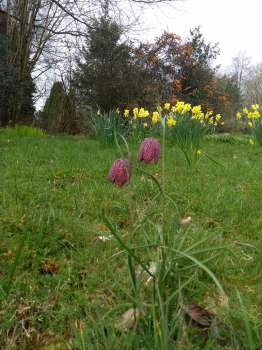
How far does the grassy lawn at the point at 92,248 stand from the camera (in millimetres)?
1046

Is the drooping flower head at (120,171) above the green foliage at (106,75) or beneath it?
beneath

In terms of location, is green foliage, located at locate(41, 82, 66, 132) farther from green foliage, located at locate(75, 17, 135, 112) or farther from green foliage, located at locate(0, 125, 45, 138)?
green foliage, located at locate(0, 125, 45, 138)

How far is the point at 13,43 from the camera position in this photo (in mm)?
10914

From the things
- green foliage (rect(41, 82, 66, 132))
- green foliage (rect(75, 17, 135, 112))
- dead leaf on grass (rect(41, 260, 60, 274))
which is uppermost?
green foliage (rect(75, 17, 135, 112))

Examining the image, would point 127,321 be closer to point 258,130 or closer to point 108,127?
point 108,127

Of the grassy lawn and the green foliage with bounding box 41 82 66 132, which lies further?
the green foliage with bounding box 41 82 66 132

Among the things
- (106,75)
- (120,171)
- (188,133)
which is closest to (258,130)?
(188,133)

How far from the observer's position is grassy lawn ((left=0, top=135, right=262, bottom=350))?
1.05 metres

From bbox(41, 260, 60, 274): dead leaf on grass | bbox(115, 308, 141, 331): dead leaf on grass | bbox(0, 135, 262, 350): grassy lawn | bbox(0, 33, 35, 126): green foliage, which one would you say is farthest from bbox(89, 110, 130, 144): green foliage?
bbox(0, 33, 35, 126): green foliage

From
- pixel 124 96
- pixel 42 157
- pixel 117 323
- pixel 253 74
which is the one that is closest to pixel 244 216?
pixel 117 323

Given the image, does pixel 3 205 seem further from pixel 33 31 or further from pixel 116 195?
pixel 33 31

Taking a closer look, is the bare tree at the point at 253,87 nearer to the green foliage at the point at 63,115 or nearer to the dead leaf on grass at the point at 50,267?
the green foliage at the point at 63,115

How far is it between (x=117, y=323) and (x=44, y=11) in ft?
38.6

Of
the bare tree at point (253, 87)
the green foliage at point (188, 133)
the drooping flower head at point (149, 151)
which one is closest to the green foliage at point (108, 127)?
the green foliage at point (188, 133)
